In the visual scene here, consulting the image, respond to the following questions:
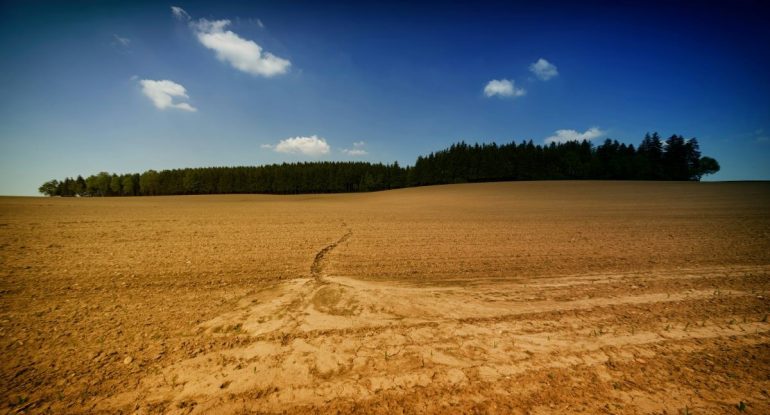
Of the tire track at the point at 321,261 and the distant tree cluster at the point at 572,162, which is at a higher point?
the distant tree cluster at the point at 572,162

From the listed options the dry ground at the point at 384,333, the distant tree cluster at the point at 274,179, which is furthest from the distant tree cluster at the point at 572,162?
the dry ground at the point at 384,333

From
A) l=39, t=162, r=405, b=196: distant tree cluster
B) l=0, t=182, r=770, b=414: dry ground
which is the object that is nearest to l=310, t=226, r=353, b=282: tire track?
l=0, t=182, r=770, b=414: dry ground

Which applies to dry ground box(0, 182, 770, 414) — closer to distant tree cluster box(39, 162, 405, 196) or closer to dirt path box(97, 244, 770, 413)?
dirt path box(97, 244, 770, 413)

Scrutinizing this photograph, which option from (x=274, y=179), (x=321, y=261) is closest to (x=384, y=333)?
(x=321, y=261)

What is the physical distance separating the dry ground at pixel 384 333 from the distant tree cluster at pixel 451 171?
72.7 meters

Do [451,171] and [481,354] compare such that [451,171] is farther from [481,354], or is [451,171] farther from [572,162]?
[481,354]

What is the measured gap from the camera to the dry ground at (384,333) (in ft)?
11.0

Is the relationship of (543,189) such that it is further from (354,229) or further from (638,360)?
(638,360)

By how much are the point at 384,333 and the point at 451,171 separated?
80.8m

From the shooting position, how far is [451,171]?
8188 centimetres

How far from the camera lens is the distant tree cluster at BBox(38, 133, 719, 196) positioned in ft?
235

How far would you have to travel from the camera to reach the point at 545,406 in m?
3.20

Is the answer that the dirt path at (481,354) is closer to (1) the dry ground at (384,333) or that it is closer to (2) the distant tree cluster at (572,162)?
(1) the dry ground at (384,333)

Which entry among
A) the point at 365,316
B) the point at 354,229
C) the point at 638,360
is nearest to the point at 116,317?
the point at 365,316
